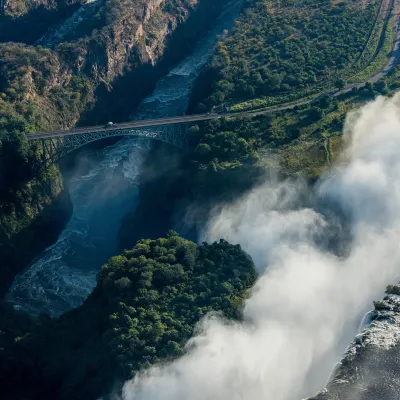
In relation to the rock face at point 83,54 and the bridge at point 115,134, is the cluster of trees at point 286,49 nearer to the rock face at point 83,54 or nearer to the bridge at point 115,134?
the bridge at point 115,134

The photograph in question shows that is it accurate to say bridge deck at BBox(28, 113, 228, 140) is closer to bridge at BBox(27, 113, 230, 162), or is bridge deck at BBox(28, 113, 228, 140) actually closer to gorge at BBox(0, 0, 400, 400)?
bridge at BBox(27, 113, 230, 162)

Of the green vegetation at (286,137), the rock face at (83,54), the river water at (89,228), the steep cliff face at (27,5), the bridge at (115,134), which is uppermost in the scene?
the steep cliff face at (27,5)

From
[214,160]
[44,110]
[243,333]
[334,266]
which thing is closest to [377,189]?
[334,266]

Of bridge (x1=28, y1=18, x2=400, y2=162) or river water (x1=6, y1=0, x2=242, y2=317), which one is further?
bridge (x1=28, y1=18, x2=400, y2=162)

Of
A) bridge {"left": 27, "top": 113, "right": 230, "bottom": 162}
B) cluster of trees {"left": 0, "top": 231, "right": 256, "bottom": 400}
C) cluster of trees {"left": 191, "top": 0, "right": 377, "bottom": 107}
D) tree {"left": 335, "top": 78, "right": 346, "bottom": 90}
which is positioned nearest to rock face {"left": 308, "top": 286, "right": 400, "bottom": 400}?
cluster of trees {"left": 0, "top": 231, "right": 256, "bottom": 400}

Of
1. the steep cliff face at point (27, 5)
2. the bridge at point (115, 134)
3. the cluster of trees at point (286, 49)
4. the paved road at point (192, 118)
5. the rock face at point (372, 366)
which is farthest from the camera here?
the steep cliff face at point (27, 5)

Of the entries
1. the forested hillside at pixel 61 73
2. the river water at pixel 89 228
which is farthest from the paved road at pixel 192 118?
the river water at pixel 89 228
